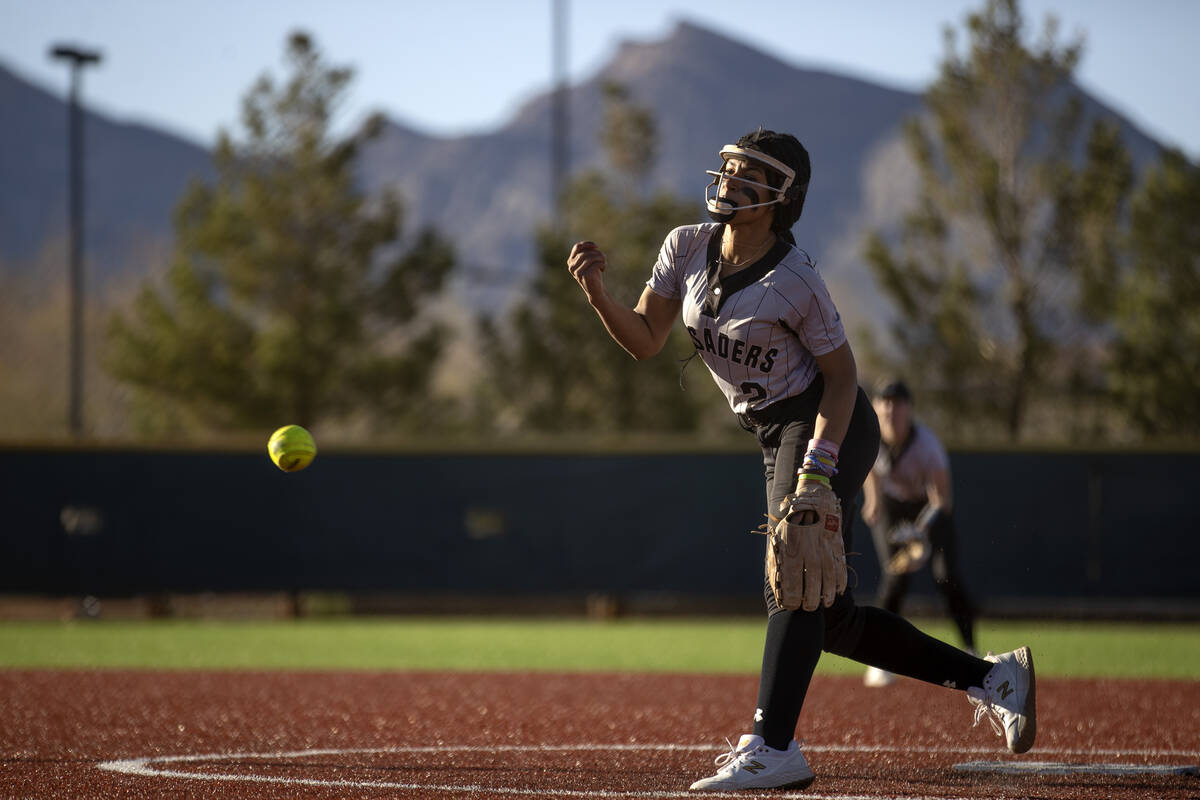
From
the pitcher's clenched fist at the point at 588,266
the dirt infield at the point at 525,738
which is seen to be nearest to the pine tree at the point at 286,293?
the dirt infield at the point at 525,738

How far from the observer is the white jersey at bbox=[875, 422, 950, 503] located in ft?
33.1

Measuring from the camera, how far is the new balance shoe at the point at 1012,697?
535cm

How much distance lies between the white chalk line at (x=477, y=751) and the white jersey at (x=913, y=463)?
365cm

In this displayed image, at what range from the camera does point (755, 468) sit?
55.6ft

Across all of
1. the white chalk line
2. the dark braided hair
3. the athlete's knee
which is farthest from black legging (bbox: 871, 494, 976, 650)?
the dark braided hair

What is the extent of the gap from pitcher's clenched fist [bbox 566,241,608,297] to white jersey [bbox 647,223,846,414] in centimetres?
29

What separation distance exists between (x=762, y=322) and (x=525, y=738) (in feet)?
9.02

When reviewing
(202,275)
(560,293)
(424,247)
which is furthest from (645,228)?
(202,275)

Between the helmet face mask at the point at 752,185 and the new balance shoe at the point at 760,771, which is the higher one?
the helmet face mask at the point at 752,185

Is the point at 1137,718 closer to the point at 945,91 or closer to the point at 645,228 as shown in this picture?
the point at 945,91

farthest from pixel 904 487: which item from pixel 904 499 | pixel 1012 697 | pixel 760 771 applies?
pixel 760 771

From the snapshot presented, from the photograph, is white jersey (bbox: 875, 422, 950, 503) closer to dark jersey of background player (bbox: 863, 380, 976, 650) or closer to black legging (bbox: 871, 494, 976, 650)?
dark jersey of background player (bbox: 863, 380, 976, 650)

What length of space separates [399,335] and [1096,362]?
13.4 meters

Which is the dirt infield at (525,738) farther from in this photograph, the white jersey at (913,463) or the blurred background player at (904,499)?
the white jersey at (913,463)
